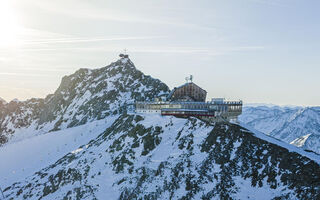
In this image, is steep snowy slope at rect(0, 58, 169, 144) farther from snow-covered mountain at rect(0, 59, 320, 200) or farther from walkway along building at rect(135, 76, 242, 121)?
walkway along building at rect(135, 76, 242, 121)

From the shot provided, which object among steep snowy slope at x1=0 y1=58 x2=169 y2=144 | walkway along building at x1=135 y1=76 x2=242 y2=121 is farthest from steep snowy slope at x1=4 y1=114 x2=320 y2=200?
steep snowy slope at x1=0 y1=58 x2=169 y2=144

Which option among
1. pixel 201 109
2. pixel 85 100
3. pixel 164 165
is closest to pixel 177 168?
pixel 164 165

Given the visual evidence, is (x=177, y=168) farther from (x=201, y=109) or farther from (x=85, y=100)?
(x=85, y=100)

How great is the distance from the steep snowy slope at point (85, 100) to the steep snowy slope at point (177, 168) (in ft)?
135

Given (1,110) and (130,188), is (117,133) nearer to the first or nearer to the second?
(130,188)

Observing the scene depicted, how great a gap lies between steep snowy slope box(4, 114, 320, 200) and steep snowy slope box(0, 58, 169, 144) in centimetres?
4111

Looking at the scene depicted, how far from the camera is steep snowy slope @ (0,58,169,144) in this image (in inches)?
3807

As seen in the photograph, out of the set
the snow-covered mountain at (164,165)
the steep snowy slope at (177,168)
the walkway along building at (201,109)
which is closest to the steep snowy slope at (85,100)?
the snow-covered mountain at (164,165)

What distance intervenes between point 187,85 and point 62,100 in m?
90.9

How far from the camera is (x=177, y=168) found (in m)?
36.1

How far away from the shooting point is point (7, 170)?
6825 centimetres

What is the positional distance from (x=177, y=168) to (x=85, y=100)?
87.0 metres

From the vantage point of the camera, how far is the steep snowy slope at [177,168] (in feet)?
93.1

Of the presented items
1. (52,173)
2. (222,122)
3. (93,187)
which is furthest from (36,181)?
(222,122)
